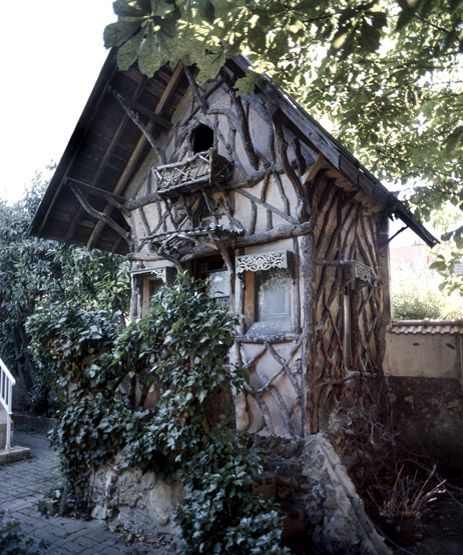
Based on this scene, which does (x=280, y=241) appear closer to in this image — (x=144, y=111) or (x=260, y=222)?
(x=260, y=222)

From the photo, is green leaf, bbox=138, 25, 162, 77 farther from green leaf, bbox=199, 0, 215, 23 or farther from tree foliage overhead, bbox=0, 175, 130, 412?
tree foliage overhead, bbox=0, 175, 130, 412

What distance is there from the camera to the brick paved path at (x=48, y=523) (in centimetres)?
468

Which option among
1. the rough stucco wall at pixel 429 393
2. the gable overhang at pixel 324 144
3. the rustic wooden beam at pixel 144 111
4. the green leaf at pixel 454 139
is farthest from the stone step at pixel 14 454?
the green leaf at pixel 454 139

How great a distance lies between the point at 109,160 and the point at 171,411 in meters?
5.03

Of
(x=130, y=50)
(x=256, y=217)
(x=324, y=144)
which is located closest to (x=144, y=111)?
(x=256, y=217)

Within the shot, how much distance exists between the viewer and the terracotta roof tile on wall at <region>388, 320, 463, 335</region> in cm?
740

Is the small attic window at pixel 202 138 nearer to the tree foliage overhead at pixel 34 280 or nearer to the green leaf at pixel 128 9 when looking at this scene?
the tree foliage overhead at pixel 34 280

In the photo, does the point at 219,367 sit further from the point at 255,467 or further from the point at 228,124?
the point at 228,124

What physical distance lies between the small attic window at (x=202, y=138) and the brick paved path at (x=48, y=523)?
219 inches

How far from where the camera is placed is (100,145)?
7977 mm

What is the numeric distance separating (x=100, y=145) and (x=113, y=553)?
6137 mm

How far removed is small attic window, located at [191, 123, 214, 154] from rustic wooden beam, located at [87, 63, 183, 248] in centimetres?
72

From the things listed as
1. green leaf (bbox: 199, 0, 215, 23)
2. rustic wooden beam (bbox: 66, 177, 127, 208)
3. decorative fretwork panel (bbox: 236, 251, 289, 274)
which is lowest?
decorative fretwork panel (bbox: 236, 251, 289, 274)

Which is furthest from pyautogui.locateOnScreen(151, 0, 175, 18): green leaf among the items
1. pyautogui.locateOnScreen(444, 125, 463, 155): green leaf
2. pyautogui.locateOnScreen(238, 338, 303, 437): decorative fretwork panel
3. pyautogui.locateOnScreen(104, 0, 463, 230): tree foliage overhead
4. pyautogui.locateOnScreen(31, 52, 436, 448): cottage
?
pyautogui.locateOnScreen(238, 338, 303, 437): decorative fretwork panel
